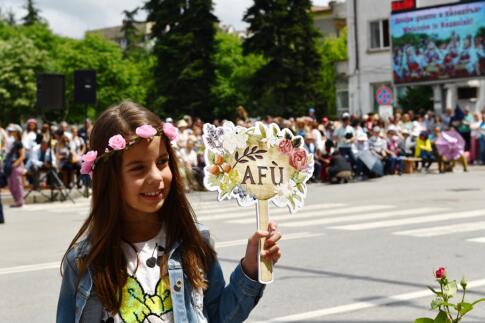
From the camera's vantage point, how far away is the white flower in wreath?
124 inches

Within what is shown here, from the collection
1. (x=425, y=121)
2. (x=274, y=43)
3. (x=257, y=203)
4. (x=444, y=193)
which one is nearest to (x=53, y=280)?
(x=257, y=203)

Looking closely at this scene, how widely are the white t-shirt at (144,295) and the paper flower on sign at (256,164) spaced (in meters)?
0.31

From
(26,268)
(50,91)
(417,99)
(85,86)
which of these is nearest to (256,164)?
(26,268)

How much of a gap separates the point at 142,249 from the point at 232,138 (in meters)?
0.45

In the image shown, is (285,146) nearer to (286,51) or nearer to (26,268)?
(26,268)

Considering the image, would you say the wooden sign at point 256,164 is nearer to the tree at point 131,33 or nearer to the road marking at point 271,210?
the road marking at point 271,210

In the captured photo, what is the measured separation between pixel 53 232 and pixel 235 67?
64.1 m

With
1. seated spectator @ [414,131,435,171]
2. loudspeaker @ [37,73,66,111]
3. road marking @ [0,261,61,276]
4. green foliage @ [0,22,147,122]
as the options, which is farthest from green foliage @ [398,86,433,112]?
road marking @ [0,261,61,276]

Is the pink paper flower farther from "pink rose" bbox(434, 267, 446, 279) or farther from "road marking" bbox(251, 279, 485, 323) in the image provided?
"road marking" bbox(251, 279, 485, 323)

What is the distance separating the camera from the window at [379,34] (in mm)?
52156

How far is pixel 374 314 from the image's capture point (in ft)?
24.0

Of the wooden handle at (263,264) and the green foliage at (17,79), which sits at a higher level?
the green foliage at (17,79)

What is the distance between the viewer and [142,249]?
313 centimetres

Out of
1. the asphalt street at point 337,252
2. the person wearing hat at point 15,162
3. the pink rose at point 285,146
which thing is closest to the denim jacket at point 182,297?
the pink rose at point 285,146
